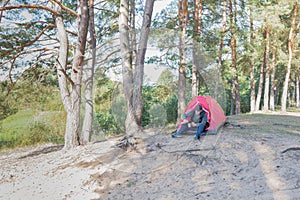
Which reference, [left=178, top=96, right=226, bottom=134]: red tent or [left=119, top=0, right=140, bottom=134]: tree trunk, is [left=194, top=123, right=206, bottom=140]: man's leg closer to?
[left=178, top=96, right=226, bottom=134]: red tent

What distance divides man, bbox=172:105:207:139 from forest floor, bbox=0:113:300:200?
0.14 m

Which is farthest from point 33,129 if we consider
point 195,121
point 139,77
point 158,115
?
point 195,121

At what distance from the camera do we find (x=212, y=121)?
17.6 ft

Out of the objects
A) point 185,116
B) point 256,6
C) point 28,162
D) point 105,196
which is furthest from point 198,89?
point 256,6

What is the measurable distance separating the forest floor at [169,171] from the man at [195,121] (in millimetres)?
143

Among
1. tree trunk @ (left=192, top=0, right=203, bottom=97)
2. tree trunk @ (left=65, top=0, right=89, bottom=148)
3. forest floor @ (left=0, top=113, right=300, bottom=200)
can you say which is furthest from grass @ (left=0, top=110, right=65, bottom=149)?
tree trunk @ (left=192, top=0, right=203, bottom=97)

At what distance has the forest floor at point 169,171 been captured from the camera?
Answer: 11.9 ft

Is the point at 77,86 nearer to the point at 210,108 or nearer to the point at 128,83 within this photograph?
the point at 128,83

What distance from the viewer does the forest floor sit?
362 centimetres

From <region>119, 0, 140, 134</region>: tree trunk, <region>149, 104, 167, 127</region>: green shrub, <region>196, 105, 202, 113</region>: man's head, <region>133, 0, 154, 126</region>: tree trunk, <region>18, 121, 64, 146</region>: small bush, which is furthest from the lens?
<region>18, 121, 64, 146</region>: small bush

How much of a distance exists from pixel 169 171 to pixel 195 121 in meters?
1.18

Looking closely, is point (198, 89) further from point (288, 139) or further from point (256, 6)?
point (256, 6)

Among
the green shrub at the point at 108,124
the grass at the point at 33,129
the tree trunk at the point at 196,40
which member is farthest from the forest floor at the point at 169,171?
the grass at the point at 33,129

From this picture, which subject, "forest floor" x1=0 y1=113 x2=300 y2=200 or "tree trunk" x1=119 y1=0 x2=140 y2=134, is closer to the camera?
"forest floor" x1=0 y1=113 x2=300 y2=200
